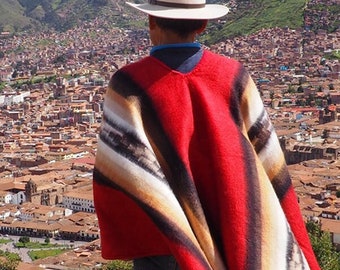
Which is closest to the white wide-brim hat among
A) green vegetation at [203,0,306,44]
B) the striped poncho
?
the striped poncho

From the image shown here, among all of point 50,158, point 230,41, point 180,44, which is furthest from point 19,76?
point 180,44

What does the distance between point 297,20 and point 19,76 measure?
25.2 metres

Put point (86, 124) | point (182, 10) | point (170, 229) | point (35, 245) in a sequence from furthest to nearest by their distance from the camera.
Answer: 1. point (86, 124)
2. point (35, 245)
3. point (182, 10)
4. point (170, 229)

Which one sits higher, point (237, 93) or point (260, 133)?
point (237, 93)

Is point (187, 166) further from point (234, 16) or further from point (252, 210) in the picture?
point (234, 16)

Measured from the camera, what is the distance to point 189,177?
164 centimetres

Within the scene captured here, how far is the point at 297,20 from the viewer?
206 ft

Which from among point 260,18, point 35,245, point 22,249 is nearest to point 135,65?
point 22,249

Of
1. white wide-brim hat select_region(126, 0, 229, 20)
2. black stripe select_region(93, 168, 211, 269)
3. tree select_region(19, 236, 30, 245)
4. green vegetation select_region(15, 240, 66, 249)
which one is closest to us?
black stripe select_region(93, 168, 211, 269)

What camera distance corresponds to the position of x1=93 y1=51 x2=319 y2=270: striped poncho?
1.60 m

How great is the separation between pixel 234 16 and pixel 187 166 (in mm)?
69548

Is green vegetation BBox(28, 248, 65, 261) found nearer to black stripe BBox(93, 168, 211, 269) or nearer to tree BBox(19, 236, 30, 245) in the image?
tree BBox(19, 236, 30, 245)

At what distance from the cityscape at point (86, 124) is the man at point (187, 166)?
8.59m

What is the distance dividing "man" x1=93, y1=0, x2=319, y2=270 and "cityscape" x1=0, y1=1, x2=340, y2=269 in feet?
28.2
